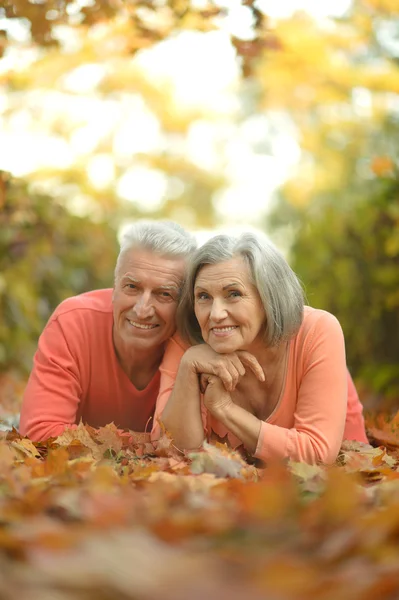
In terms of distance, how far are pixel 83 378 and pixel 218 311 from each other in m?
1.02

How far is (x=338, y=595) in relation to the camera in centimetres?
128

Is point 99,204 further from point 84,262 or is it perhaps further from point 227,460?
point 227,460

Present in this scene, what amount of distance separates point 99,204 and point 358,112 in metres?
5.53

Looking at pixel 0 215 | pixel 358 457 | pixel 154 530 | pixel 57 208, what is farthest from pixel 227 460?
pixel 57 208

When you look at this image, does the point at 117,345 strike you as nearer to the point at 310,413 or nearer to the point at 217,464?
the point at 310,413

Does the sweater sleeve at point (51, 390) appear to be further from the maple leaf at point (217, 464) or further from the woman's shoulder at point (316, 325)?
the woman's shoulder at point (316, 325)

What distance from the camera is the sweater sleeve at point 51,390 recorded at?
3.55m

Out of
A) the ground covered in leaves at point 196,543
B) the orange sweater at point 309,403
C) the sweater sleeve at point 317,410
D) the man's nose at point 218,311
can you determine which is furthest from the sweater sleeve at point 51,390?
the ground covered in leaves at point 196,543

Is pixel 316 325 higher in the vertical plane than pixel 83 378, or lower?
higher

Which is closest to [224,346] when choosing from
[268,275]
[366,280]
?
[268,275]

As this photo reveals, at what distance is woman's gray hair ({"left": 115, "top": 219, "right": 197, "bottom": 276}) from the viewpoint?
3.70 m

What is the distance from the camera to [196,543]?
150 cm

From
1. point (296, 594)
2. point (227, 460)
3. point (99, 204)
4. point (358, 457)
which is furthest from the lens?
point (99, 204)

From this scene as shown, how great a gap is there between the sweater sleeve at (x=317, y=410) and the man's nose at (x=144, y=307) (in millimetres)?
743
